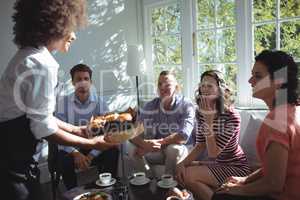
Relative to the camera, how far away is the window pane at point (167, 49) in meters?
3.77

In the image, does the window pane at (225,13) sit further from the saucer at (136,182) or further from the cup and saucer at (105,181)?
the cup and saucer at (105,181)

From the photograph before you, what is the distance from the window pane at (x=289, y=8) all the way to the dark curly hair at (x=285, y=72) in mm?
1356

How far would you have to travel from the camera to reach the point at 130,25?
3996mm

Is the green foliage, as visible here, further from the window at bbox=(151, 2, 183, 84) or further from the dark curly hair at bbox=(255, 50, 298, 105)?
the dark curly hair at bbox=(255, 50, 298, 105)

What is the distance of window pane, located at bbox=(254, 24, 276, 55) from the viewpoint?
9.30 feet

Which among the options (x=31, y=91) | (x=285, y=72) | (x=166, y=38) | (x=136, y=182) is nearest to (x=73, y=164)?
(x=136, y=182)

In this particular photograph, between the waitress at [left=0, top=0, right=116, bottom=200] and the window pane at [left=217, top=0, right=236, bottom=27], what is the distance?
2160 millimetres

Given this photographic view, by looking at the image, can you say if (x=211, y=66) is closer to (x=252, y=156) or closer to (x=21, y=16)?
(x=252, y=156)

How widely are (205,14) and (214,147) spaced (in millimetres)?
1777

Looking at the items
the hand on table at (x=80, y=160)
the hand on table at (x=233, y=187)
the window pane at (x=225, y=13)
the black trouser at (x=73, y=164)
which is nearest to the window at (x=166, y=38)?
the window pane at (x=225, y=13)

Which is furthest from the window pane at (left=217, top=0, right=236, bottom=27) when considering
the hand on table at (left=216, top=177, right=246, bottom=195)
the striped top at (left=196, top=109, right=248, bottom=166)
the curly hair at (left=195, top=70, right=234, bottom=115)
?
the hand on table at (left=216, top=177, right=246, bottom=195)

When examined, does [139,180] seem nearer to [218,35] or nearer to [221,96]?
[221,96]

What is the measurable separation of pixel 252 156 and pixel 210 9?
1.73 m

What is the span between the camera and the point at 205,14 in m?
3.39
